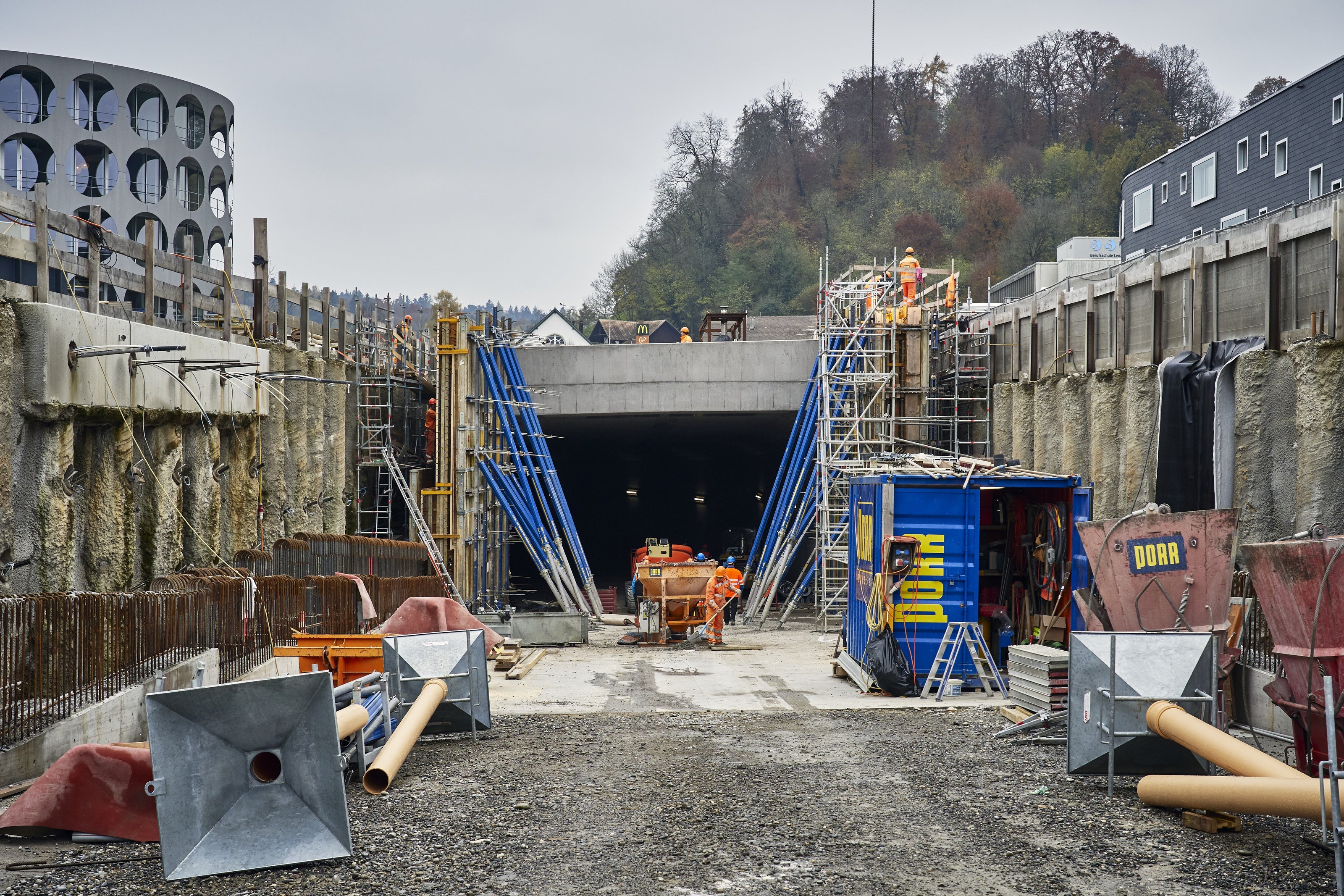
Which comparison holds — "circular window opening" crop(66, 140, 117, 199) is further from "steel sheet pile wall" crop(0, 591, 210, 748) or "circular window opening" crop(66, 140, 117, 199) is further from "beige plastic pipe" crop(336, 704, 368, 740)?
"beige plastic pipe" crop(336, 704, 368, 740)

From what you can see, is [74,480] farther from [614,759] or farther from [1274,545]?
[1274,545]

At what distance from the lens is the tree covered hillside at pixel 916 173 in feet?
203

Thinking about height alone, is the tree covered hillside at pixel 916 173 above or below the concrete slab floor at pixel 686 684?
above

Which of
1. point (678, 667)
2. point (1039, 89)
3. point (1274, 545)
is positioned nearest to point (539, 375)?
point (678, 667)

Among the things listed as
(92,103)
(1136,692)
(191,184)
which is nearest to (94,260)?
(1136,692)

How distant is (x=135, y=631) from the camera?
9.80 m

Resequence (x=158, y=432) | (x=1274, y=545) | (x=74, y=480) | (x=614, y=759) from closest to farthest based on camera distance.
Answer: (x=1274, y=545) < (x=614, y=759) < (x=74, y=480) < (x=158, y=432)

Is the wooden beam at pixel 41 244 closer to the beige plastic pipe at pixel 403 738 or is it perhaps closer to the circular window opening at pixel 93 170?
the beige plastic pipe at pixel 403 738

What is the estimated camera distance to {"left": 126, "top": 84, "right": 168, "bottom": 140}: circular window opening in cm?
5172

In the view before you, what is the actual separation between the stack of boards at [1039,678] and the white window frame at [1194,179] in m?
26.9

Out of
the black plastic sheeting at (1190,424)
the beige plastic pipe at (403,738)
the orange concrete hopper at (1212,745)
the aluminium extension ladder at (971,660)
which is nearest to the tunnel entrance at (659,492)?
the black plastic sheeting at (1190,424)

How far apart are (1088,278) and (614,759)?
573 inches

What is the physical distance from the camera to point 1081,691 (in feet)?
27.6

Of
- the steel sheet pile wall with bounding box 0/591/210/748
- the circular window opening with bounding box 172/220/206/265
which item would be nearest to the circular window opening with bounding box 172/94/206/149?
the circular window opening with bounding box 172/220/206/265
